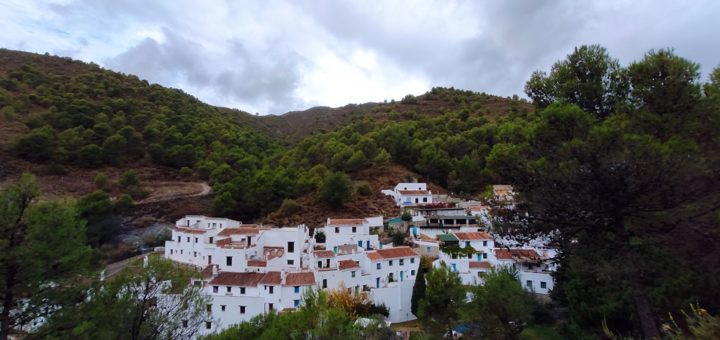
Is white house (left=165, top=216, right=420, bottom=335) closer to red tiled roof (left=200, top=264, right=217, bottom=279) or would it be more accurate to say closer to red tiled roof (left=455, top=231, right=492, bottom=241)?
red tiled roof (left=200, top=264, right=217, bottom=279)

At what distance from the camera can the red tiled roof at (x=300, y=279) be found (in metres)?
18.9

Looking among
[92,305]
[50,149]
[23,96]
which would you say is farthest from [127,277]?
[23,96]

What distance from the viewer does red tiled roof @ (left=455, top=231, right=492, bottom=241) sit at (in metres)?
24.9

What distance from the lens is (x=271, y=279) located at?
62.8 ft

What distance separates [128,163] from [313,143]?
21155 mm

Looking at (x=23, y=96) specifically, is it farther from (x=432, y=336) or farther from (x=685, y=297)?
(x=685, y=297)

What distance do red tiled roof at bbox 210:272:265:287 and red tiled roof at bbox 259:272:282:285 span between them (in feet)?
1.03

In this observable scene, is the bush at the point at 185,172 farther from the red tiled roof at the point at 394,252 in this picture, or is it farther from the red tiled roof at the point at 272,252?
the red tiled roof at the point at 394,252

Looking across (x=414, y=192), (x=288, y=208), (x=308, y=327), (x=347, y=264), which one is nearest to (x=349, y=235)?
(x=347, y=264)

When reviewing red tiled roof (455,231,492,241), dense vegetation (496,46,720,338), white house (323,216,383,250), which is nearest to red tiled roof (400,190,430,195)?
red tiled roof (455,231,492,241)

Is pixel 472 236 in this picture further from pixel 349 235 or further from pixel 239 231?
pixel 239 231

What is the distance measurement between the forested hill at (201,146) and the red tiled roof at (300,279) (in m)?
14.3

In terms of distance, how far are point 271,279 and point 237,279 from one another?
5.83 ft

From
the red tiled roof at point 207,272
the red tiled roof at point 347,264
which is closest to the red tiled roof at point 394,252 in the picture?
the red tiled roof at point 347,264
